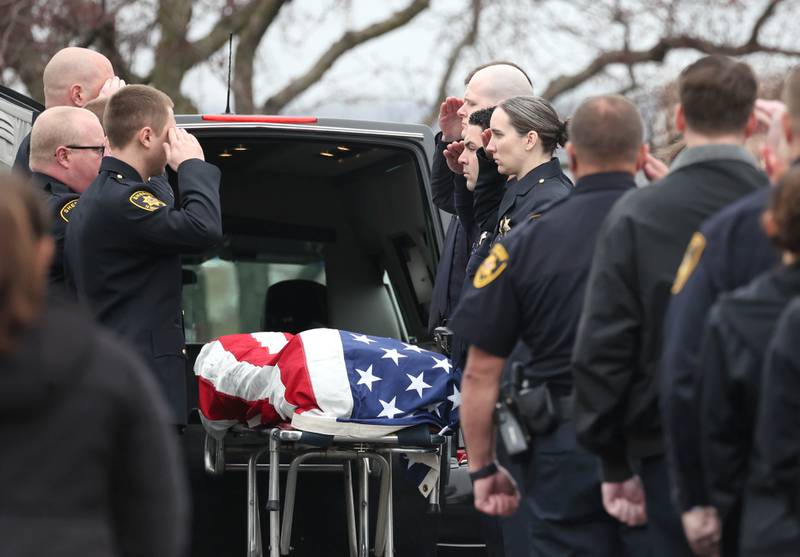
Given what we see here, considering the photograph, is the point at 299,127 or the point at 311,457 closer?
the point at 311,457

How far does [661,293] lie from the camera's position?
3.20 m

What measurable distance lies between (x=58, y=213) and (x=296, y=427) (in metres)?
1.01

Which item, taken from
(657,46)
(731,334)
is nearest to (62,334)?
(731,334)

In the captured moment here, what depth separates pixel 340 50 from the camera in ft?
49.2

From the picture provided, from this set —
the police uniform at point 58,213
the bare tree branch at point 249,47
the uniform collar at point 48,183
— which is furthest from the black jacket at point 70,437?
the bare tree branch at point 249,47

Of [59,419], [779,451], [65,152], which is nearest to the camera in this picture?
[59,419]

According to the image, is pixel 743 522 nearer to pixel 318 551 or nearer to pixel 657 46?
pixel 318 551

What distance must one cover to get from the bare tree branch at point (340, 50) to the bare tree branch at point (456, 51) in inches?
80.1

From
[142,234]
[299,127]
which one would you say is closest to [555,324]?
[142,234]

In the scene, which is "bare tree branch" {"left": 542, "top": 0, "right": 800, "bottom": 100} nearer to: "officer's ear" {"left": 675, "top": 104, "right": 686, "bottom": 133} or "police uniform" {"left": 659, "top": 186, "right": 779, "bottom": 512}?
"officer's ear" {"left": 675, "top": 104, "right": 686, "bottom": 133}

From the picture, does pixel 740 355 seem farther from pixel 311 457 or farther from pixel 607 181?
pixel 311 457

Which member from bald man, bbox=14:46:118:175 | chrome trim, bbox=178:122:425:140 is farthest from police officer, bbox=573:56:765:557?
bald man, bbox=14:46:118:175

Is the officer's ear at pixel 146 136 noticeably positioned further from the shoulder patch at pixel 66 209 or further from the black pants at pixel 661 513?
the black pants at pixel 661 513

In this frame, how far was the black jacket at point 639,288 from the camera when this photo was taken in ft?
10.5
